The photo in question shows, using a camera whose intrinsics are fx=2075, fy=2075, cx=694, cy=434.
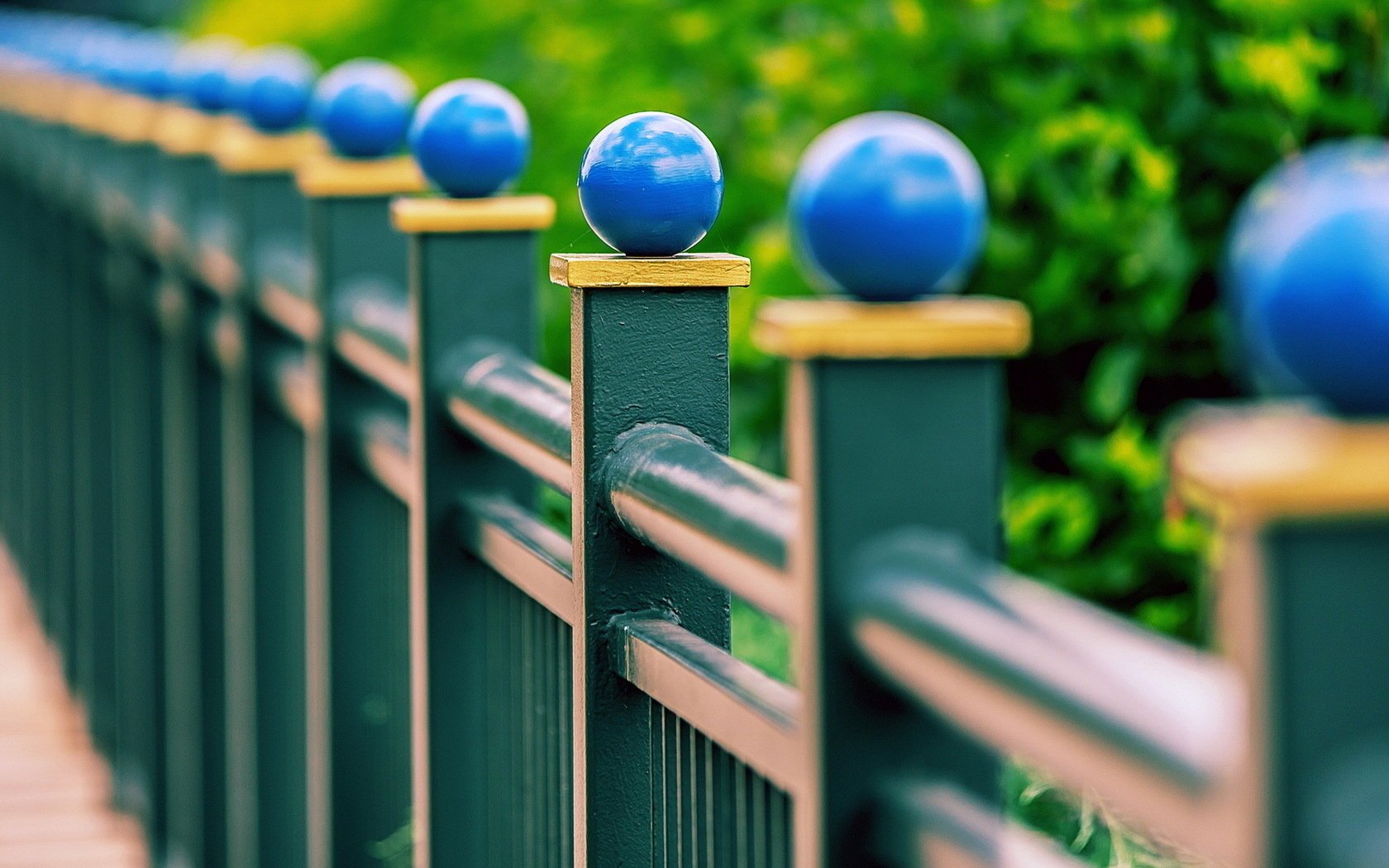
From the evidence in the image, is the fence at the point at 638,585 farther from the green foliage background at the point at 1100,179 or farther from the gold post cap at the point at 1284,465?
the green foliage background at the point at 1100,179

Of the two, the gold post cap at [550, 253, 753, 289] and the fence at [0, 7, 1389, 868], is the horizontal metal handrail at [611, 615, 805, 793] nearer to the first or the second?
the fence at [0, 7, 1389, 868]

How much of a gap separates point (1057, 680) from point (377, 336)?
1973mm

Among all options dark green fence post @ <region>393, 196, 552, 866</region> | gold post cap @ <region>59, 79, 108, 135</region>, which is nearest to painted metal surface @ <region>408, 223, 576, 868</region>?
dark green fence post @ <region>393, 196, 552, 866</region>

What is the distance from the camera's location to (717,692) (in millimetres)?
1678

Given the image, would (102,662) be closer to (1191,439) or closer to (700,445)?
(700,445)

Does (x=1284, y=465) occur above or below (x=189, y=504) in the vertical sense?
above

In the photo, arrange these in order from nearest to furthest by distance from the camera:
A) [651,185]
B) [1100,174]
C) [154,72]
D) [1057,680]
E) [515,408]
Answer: [1057,680]
[651,185]
[515,408]
[1100,174]
[154,72]

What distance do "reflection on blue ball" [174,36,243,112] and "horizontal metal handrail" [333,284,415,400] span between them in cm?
132

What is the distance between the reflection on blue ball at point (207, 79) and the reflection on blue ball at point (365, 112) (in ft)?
3.77

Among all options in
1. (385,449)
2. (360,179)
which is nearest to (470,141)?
(385,449)

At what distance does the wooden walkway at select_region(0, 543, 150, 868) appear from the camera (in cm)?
553

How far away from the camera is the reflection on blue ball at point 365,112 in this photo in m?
3.18

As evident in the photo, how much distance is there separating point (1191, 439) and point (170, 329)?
4.37m

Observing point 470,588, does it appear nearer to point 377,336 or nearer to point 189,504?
point 377,336
